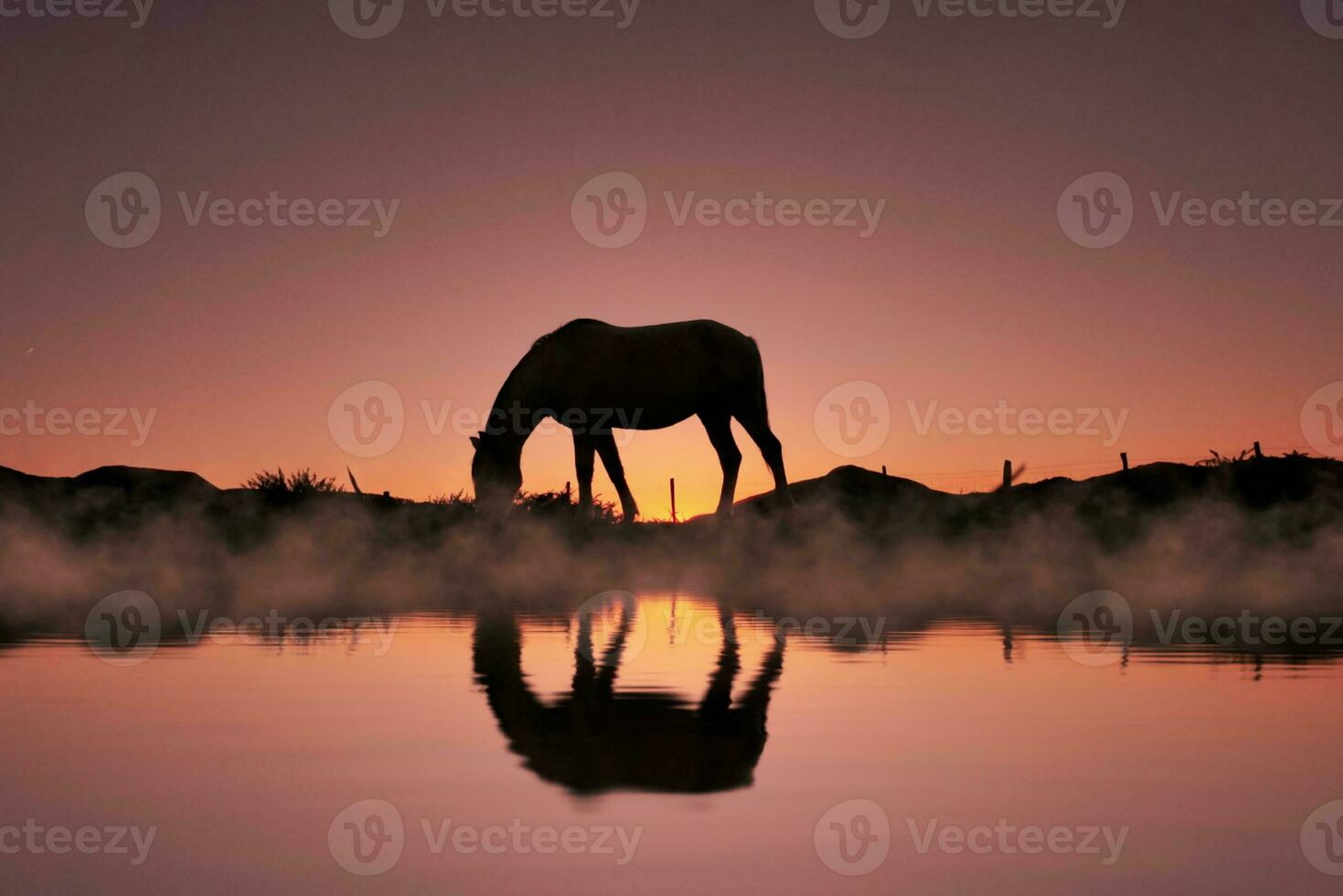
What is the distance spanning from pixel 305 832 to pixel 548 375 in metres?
14.5

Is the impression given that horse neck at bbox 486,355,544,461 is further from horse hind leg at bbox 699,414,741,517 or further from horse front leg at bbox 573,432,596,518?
horse hind leg at bbox 699,414,741,517

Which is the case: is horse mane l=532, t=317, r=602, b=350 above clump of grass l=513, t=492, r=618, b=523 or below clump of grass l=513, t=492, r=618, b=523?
above

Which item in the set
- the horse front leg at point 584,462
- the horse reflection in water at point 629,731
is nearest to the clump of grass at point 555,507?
the horse front leg at point 584,462

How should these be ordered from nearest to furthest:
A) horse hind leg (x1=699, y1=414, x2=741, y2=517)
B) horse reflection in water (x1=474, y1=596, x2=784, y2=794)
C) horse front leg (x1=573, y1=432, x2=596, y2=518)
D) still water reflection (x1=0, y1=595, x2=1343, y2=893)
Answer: still water reflection (x1=0, y1=595, x2=1343, y2=893) < horse reflection in water (x1=474, y1=596, x2=784, y2=794) < horse front leg (x1=573, y1=432, x2=596, y2=518) < horse hind leg (x1=699, y1=414, x2=741, y2=517)

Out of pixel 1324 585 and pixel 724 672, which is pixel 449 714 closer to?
pixel 724 672

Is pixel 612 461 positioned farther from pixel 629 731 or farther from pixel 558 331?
pixel 629 731

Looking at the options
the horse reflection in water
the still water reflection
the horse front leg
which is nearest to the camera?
the still water reflection

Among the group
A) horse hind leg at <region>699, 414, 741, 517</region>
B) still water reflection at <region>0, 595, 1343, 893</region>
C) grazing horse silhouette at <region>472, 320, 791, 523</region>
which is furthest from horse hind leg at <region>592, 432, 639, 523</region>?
still water reflection at <region>0, 595, 1343, 893</region>

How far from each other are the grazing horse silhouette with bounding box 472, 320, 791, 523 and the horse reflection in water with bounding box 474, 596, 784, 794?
10.2 meters

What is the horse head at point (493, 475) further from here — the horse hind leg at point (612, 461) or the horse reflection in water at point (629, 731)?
the horse reflection in water at point (629, 731)

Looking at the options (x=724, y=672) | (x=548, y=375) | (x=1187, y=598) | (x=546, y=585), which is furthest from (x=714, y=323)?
(x=724, y=672)

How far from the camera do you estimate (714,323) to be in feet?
63.0

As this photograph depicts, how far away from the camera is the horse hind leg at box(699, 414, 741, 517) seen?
732 inches

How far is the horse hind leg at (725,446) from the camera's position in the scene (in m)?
18.6
